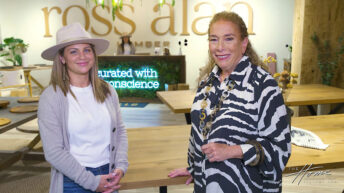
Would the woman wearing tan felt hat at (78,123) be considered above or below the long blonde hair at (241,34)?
below

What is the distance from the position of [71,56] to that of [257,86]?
86 cm

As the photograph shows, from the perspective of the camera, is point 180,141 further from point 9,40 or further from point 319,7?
point 9,40

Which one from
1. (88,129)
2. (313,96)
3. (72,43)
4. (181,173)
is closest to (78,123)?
(88,129)

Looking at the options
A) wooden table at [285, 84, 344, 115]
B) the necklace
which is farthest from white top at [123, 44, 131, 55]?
the necklace

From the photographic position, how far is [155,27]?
830cm

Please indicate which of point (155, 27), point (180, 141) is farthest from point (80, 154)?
point (155, 27)

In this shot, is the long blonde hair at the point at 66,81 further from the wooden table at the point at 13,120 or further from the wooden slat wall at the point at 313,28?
the wooden slat wall at the point at 313,28

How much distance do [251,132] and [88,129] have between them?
73 cm

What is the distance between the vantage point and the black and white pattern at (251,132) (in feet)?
3.67

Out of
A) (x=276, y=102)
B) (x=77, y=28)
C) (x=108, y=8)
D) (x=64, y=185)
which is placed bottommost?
(x=64, y=185)

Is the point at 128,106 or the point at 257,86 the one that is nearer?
Answer: the point at 257,86

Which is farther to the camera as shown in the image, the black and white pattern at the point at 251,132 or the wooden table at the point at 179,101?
the wooden table at the point at 179,101

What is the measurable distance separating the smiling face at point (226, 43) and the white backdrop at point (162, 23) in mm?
7074

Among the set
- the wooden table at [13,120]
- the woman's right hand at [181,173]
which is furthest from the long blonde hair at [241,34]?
the wooden table at [13,120]
